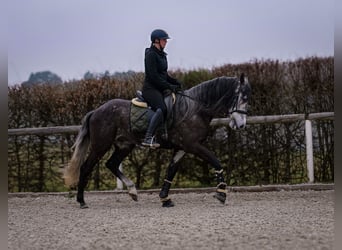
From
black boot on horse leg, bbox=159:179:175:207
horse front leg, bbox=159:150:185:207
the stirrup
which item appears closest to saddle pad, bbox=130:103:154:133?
Answer: the stirrup

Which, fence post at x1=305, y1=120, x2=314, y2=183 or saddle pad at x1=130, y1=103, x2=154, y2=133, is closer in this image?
saddle pad at x1=130, y1=103, x2=154, y2=133

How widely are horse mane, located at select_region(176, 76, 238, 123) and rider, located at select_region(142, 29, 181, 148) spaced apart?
0.29 metres

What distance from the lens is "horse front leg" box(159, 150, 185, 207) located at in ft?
29.9

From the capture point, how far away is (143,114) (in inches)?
357

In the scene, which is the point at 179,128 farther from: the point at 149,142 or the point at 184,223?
the point at 184,223

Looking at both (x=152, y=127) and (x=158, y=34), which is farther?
(x=158, y=34)

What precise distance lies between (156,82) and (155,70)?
0.63 feet


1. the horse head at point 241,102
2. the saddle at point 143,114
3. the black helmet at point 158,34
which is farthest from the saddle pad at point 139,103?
the horse head at point 241,102

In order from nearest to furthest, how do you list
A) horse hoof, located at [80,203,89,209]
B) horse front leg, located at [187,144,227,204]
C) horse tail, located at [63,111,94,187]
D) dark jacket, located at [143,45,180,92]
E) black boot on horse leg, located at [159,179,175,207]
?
horse front leg, located at [187,144,227,204] → dark jacket, located at [143,45,180,92] → black boot on horse leg, located at [159,179,175,207] → horse hoof, located at [80,203,89,209] → horse tail, located at [63,111,94,187]

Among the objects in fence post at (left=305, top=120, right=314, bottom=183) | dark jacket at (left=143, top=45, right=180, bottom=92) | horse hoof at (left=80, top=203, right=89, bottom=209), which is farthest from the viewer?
fence post at (left=305, top=120, right=314, bottom=183)

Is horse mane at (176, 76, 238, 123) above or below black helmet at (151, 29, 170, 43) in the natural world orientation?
below

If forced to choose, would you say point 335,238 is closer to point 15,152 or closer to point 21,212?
point 21,212

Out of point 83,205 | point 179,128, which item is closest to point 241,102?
point 179,128

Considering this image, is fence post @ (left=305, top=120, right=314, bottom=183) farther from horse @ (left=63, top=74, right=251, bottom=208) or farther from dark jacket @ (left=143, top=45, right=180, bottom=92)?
dark jacket @ (left=143, top=45, right=180, bottom=92)
